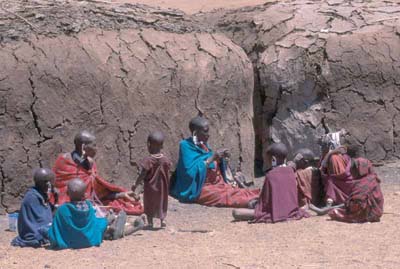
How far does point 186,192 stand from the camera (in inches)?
424

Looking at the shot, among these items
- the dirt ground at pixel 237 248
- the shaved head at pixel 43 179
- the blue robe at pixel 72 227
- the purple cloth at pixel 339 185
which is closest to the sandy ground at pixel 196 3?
the purple cloth at pixel 339 185

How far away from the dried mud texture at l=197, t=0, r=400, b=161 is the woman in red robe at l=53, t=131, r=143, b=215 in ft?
11.1

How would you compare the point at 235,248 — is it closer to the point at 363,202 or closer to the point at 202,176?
the point at 363,202

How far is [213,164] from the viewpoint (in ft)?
35.8

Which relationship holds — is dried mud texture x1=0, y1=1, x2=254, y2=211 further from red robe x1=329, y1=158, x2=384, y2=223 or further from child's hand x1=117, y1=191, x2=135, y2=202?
red robe x1=329, y1=158, x2=384, y2=223

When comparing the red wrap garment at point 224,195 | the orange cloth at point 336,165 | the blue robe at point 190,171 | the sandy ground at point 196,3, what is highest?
the orange cloth at point 336,165

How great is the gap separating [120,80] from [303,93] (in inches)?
116

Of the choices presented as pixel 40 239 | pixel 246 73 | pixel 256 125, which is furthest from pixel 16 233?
pixel 256 125

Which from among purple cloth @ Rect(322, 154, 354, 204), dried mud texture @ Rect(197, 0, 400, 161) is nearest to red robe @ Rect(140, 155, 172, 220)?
purple cloth @ Rect(322, 154, 354, 204)

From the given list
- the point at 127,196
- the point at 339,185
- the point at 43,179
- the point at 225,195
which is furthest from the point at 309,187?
the point at 43,179

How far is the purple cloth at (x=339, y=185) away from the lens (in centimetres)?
996

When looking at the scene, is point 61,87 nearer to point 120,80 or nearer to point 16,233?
point 120,80

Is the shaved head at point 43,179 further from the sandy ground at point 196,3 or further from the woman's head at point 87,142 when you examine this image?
the sandy ground at point 196,3

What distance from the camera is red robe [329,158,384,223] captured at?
9.52 meters
